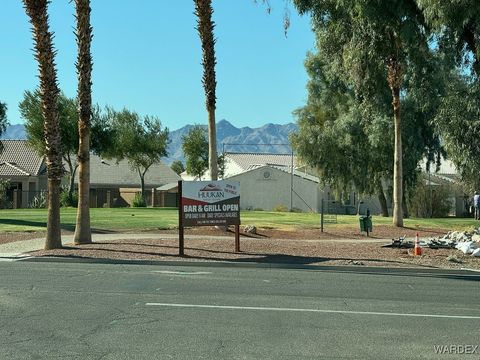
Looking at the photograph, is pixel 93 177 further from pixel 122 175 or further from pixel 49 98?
pixel 49 98

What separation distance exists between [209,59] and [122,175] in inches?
1992

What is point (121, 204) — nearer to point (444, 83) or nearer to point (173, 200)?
point (173, 200)

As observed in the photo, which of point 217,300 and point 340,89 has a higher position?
point 340,89

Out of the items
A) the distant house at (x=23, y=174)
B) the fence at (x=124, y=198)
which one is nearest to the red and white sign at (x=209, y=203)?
the distant house at (x=23, y=174)

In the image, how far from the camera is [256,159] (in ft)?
271

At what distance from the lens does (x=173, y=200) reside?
67.7 m

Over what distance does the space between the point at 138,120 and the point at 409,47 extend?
4343cm

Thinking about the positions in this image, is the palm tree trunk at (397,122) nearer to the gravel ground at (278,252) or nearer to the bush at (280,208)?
the gravel ground at (278,252)

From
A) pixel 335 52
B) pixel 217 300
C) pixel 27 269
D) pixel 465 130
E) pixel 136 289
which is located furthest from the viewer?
pixel 335 52

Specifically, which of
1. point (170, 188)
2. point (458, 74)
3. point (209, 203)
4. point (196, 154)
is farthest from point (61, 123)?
point (209, 203)

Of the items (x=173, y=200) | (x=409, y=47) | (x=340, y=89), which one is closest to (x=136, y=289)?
(x=409, y=47)

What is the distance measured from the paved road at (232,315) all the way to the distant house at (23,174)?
44.5 meters

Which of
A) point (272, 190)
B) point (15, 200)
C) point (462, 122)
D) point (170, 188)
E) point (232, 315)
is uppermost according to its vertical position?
point (462, 122)

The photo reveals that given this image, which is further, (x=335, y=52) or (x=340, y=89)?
(x=340, y=89)
